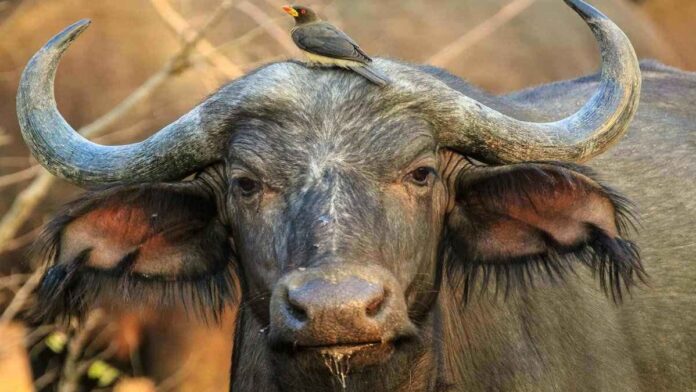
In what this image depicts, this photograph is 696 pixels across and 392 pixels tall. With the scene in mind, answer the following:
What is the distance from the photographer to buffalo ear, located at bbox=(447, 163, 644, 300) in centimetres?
557

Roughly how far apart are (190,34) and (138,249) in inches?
166

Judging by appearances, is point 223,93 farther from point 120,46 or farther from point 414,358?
point 120,46

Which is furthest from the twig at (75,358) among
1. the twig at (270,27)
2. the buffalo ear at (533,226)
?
the buffalo ear at (533,226)

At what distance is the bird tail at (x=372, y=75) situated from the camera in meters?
5.51

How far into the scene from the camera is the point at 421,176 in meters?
5.45

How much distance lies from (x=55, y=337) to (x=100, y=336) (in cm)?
53

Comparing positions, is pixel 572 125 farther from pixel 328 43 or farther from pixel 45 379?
pixel 45 379

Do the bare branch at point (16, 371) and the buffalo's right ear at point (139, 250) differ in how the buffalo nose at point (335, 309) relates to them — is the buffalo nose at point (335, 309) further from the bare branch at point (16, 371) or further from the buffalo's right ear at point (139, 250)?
the bare branch at point (16, 371)

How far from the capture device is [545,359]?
234 inches

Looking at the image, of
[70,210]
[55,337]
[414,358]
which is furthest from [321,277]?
[55,337]

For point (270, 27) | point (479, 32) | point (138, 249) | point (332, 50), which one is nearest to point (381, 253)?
point (332, 50)

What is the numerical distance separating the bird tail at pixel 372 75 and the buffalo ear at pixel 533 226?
505 millimetres

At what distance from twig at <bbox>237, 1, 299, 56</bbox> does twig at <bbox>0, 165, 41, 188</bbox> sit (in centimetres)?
209

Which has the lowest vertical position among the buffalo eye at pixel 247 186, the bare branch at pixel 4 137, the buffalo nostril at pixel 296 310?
the bare branch at pixel 4 137
